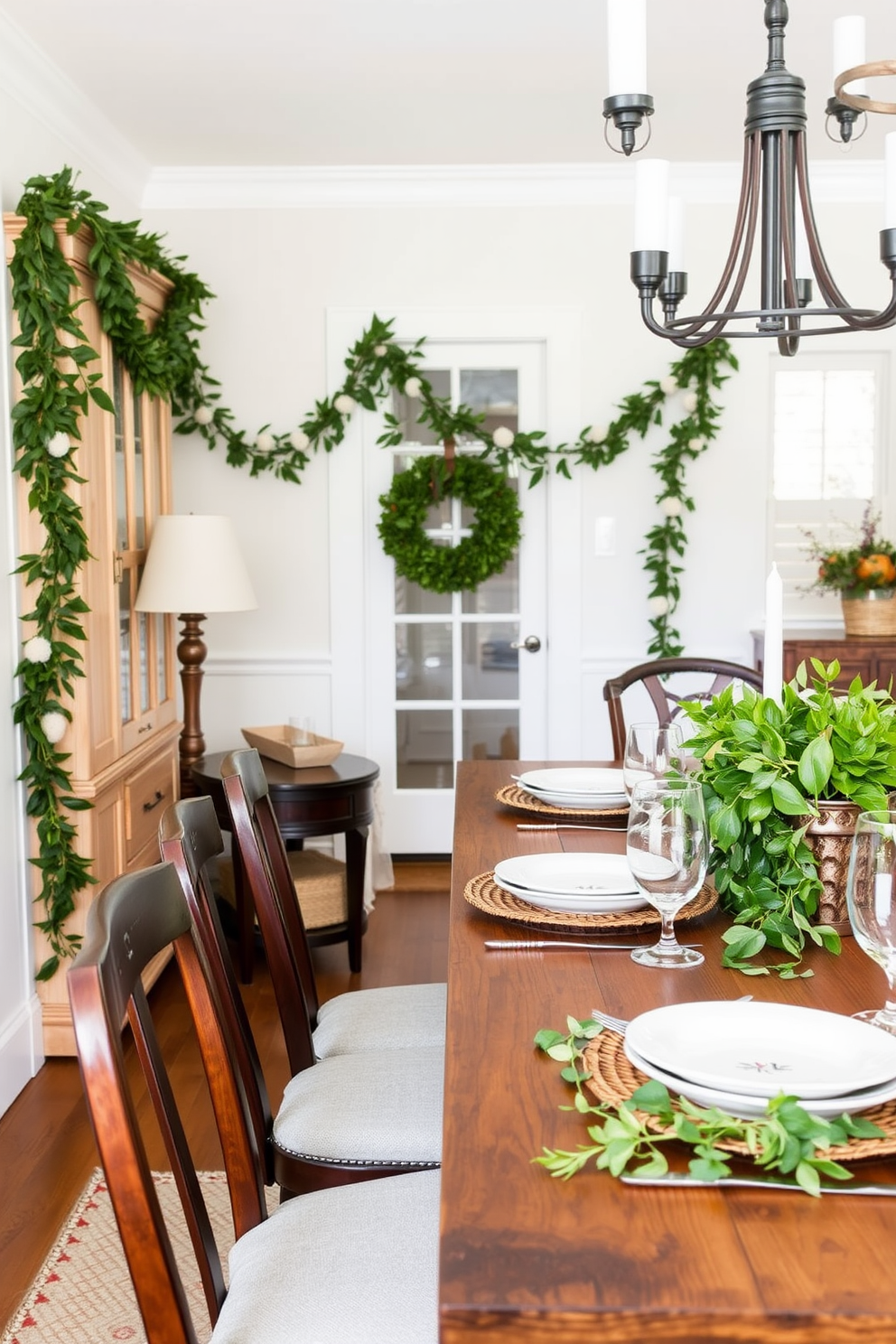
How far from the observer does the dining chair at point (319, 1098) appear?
1700 millimetres

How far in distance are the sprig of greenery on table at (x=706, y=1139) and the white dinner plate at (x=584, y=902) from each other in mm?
564

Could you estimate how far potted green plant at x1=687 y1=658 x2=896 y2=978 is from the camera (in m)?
1.54

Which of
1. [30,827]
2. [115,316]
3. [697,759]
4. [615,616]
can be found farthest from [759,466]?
[697,759]

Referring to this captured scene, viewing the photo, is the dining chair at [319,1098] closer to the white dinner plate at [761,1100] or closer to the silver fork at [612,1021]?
the silver fork at [612,1021]

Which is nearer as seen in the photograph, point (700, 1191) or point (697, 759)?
point (700, 1191)

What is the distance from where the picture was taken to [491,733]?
5.13m

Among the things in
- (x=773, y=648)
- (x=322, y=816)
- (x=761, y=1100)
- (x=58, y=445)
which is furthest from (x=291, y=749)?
(x=761, y=1100)

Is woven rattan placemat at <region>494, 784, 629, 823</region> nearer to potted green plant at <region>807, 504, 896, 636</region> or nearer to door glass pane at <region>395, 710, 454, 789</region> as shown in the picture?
potted green plant at <region>807, 504, 896, 636</region>

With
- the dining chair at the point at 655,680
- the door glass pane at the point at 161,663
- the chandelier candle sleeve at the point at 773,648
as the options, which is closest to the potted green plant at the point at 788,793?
the chandelier candle sleeve at the point at 773,648

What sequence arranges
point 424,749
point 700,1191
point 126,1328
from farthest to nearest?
point 424,749 < point 126,1328 < point 700,1191

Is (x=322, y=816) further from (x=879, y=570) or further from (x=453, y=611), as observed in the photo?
(x=879, y=570)

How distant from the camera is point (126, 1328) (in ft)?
7.12

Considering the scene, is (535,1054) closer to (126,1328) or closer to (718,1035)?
(718,1035)

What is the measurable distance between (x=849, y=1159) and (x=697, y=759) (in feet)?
2.63
